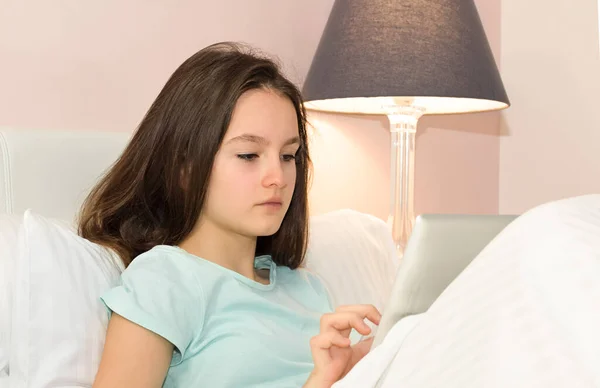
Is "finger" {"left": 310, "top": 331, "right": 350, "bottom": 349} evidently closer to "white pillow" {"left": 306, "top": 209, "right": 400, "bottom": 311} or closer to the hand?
the hand

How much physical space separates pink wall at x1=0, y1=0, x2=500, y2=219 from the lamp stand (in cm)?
25

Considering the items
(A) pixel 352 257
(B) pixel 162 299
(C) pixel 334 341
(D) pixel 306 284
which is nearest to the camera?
(C) pixel 334 341

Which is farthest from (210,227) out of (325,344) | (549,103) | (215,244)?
(549,103)

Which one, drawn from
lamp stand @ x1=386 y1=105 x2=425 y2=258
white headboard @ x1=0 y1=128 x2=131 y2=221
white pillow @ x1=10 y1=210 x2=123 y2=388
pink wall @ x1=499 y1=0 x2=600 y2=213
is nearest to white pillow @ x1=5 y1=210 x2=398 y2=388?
white pillow @ x1=10 y1=210 x2=123 y2=388

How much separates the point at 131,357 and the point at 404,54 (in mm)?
954

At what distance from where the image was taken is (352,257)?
151 centimetres

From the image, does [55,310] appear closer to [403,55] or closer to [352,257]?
[352,257]

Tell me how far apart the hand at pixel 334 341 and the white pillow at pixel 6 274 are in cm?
38

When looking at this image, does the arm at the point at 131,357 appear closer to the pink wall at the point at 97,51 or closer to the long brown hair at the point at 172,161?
the long brown hair at the point at 172,161

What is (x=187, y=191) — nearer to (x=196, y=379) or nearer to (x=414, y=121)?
(x=196, y=379)

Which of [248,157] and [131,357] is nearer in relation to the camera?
[131,357]

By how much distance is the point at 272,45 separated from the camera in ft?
6.50

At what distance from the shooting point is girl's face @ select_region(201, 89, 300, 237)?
1.20 meters

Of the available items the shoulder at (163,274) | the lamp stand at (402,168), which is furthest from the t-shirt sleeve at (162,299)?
the lamp stand at (402,168)
